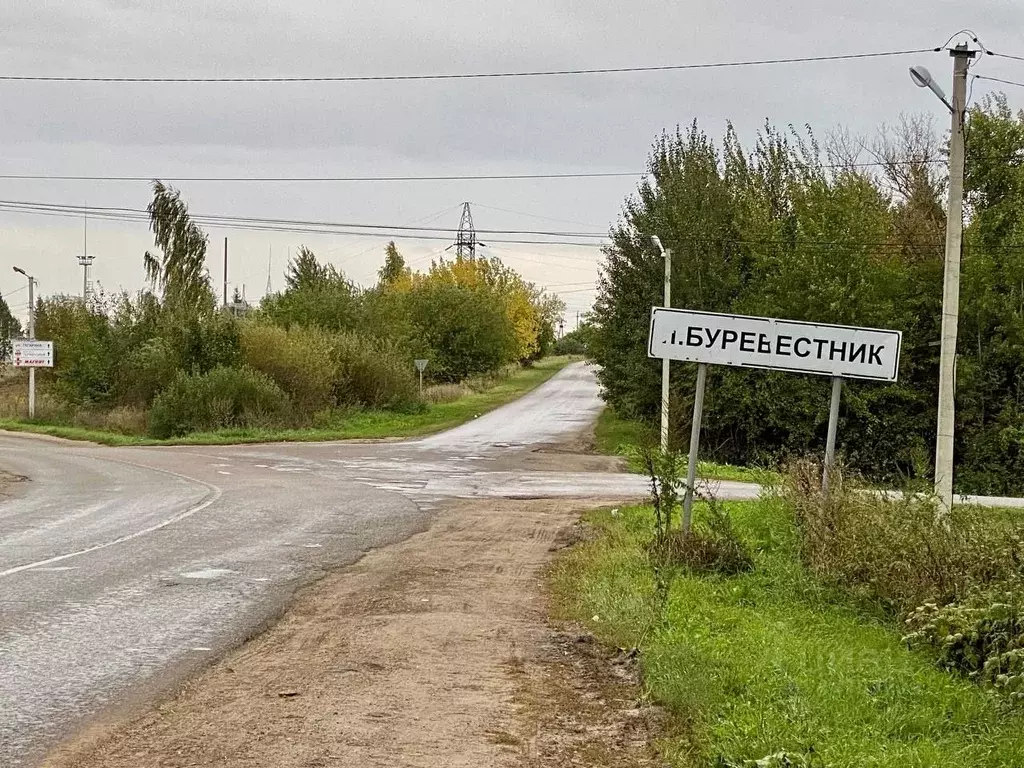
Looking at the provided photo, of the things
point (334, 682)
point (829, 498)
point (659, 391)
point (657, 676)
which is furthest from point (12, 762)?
point (659, 391)

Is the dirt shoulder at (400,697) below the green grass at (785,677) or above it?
below

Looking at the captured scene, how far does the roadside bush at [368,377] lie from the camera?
49656mm

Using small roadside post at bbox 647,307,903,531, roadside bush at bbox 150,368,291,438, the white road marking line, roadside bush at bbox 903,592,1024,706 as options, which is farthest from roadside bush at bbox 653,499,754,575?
roadside bush at bbox 150,368,291,438

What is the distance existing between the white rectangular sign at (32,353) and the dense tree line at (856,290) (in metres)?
28.9

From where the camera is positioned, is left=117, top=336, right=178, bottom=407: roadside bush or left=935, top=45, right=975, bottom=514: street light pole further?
left=117, top=336, right=178, bottom=407: roadside bush

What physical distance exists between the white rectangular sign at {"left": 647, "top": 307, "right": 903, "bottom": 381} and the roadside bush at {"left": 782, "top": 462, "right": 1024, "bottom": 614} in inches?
50.6

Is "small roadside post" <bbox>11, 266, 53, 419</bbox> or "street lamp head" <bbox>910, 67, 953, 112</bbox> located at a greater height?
"street lamp head" <bbox>910, 67, 953, 112</bbox>

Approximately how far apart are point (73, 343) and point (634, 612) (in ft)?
151

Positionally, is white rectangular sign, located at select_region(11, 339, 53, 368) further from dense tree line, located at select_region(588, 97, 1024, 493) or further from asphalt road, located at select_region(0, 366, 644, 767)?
dense tree line, located at select_region(588, 97, 1024, 493)

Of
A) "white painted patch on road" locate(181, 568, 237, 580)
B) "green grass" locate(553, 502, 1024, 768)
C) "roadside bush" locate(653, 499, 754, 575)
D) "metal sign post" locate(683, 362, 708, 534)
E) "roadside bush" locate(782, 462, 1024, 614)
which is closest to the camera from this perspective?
"green grass" locate(553, 502, 1024, 768)

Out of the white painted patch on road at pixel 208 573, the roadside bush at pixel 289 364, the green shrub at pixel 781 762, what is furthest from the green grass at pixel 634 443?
the roadside bush at pixel 289 364

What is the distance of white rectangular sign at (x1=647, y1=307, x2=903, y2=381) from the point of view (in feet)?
36.0

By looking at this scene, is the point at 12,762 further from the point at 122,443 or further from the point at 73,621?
the point at 122,443

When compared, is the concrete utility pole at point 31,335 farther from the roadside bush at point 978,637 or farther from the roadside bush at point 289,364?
the roadside bush at point 978,637
